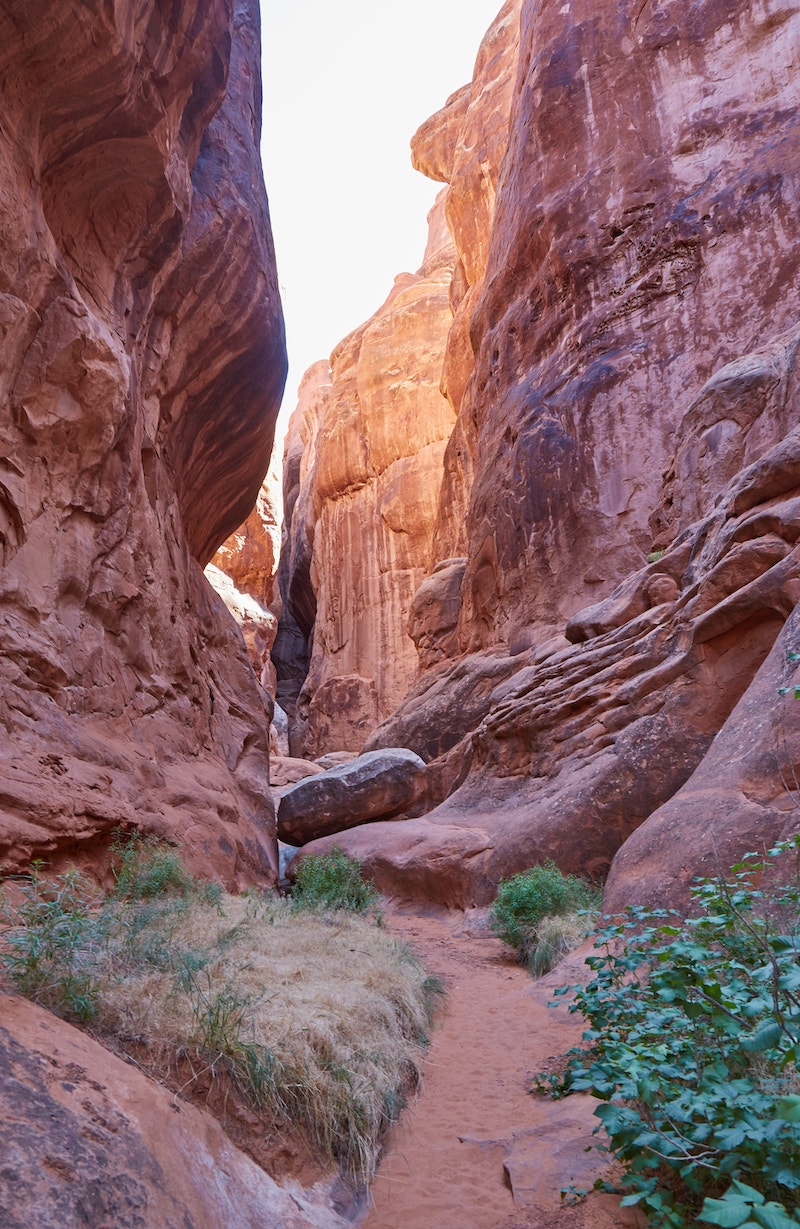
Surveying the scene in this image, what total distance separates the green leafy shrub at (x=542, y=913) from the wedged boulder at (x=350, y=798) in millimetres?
6493

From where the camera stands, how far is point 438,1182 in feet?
13.5

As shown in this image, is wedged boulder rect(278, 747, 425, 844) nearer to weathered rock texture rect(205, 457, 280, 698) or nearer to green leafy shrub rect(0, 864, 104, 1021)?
green leafy shrub rect(0, 864, 104, 1021)

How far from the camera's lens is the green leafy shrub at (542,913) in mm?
8047

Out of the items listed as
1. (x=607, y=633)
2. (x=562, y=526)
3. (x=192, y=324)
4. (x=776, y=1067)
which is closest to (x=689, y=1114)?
(x=776, y=1067)

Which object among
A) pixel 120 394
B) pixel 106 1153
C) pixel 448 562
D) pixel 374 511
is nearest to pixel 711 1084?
pixel 106 1153

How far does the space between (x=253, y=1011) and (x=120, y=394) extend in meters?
8.08

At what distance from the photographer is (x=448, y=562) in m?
26.5

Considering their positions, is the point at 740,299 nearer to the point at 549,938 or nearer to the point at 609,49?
the point at 609,49

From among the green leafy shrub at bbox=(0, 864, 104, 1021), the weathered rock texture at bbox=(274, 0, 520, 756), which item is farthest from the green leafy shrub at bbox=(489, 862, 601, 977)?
the weathered rock texture at bbox=(274, 0, 520, 756)

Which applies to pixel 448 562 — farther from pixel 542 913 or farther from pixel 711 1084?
pixel 711 1084

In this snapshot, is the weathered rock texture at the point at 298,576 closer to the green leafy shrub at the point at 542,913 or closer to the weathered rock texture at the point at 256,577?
the weathered rock texture at the point at 256,577

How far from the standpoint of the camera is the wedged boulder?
16.4m

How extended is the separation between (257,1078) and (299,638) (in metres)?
46.1

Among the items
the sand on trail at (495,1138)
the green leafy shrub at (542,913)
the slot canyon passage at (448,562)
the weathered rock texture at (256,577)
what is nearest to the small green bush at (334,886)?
the slot canyon passage at (448,562)
